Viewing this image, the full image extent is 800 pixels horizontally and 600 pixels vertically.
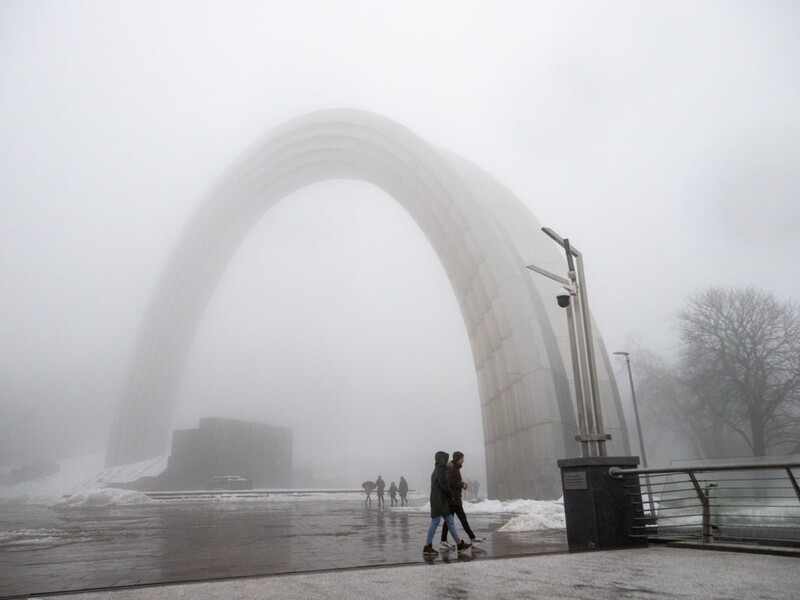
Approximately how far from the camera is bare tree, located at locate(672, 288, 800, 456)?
29766 mm

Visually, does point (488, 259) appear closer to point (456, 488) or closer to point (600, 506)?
point (600, 506)

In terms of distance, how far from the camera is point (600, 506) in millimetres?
8055

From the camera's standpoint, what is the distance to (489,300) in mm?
26625

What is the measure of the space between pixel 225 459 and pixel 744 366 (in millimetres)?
44051

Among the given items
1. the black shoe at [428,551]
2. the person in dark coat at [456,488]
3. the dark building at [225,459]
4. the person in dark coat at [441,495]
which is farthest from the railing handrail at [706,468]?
the dark building at [225,459]

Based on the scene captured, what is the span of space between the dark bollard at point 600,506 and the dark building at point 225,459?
4503 centimetres

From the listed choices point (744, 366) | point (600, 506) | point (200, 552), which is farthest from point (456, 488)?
point (744, 366)

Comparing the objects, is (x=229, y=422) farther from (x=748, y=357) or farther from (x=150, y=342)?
(x=748, y=357)

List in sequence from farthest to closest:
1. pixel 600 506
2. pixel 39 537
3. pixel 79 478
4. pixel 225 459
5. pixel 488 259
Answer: pixel 79 478 < pixel 225 459 < pixel 488 259 < pixel 39 537 < pixel 600 506

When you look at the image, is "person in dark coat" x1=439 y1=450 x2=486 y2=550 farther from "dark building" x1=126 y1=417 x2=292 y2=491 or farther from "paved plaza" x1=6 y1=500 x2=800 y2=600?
"dark building" x1=126 y1=417 x2=292 y2=491

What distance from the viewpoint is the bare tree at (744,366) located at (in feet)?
97.7

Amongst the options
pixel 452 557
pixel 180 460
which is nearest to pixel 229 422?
pixel 180 460

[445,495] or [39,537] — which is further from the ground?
[445,495]

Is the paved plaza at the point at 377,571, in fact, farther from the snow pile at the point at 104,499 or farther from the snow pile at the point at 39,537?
the snow pile at the point at 104,499
